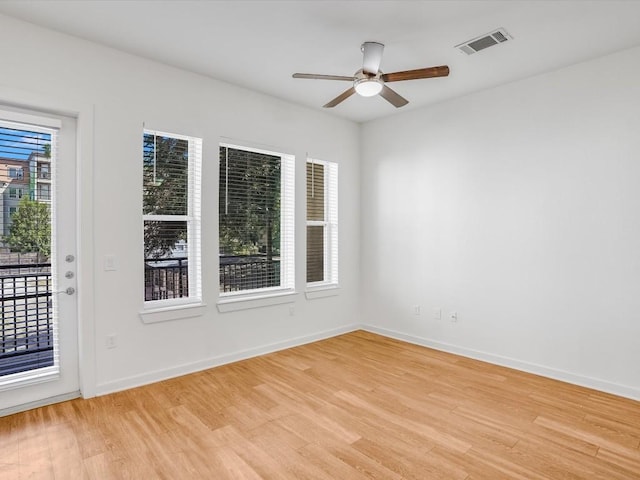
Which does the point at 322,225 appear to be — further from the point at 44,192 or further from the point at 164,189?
the point at 44,192

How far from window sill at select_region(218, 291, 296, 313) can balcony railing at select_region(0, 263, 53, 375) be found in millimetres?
1458

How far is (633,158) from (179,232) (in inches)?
162

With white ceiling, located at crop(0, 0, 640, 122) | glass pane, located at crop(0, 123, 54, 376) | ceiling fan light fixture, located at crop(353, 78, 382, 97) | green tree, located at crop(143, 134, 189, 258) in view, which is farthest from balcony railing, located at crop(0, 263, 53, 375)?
ceiling fan light fixture, located at crop(353, 78, 382, 97)

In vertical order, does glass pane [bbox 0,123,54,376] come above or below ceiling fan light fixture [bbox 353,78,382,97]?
below

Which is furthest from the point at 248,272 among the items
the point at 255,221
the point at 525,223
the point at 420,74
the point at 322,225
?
the point at 525,223

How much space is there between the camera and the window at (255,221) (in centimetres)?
401

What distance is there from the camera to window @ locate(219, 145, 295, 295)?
4012 millimetres

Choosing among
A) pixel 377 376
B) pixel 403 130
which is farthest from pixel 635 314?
pixel 403 130

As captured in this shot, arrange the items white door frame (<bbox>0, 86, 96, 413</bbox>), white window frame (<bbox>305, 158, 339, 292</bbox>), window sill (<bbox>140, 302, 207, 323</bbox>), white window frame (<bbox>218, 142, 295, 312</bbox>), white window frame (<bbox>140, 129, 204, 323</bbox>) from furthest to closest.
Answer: white window frame (<bbox>305, 158, 339, 292</bbox>) < white window frame (<bbox>218, 142, 295, 312</bbox>) < white window frame (<bbox>140, 129, 204, 323</bbox>) < window sill (<bbox>140, 302, 207, 323</bbox>) < white door frame (<bbox>0, 86, 96, 413</bbox>)

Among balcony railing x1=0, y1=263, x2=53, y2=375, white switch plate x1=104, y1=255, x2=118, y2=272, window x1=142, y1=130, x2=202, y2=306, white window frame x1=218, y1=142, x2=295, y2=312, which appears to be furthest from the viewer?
white window frame x1=218, y1=142, x2=295, y2=312

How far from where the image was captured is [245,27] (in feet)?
9.33

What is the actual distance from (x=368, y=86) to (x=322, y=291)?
2678mm

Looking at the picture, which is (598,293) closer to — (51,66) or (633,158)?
(633,158)

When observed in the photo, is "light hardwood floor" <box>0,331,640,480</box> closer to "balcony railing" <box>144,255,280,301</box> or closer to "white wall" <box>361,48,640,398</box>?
"white wall" <box>361,48,640,398</box>
